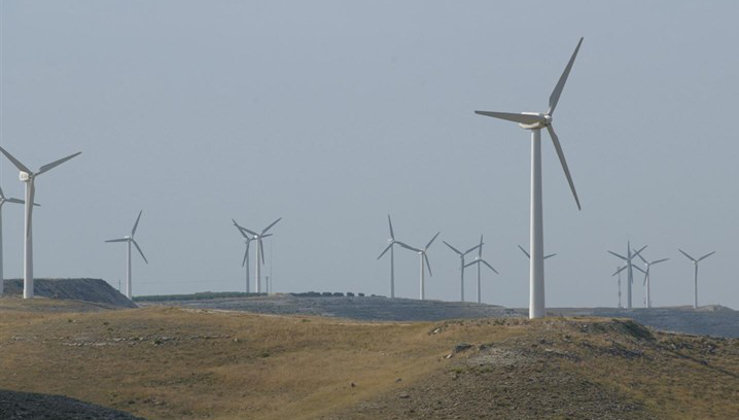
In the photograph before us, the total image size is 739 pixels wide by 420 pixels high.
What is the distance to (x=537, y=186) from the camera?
99188mm

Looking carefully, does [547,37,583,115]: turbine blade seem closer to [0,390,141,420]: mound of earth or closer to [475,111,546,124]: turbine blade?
[475,111,546,124]: turbine blade

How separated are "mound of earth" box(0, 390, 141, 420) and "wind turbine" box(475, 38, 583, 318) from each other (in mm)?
40406

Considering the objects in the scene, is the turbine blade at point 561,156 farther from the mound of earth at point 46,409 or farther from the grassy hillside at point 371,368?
the mound of earth at point 46,409

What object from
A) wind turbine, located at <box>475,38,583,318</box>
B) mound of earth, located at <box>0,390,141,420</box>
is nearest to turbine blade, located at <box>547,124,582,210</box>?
wind turbine, located at <box>475,38,583,318</box>

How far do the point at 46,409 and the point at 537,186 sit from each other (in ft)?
150

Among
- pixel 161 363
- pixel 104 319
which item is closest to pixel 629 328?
pixel 161 363

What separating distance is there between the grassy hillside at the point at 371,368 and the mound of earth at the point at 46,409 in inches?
555

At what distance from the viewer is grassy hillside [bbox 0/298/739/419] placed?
79875 mm

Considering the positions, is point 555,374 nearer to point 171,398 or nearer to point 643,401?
point 643,401

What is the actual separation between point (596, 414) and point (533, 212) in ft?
81.0

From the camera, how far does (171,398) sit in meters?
86.4

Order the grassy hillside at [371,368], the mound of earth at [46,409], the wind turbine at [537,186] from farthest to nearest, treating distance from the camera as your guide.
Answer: the wind turbine at [537,186]
the grassy hillside at [371,368]
the mound of earth at [46,409]

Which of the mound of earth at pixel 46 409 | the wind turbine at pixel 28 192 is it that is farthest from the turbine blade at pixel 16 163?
the mound of earth at pixel 46 409

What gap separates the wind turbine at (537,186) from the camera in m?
99.2
